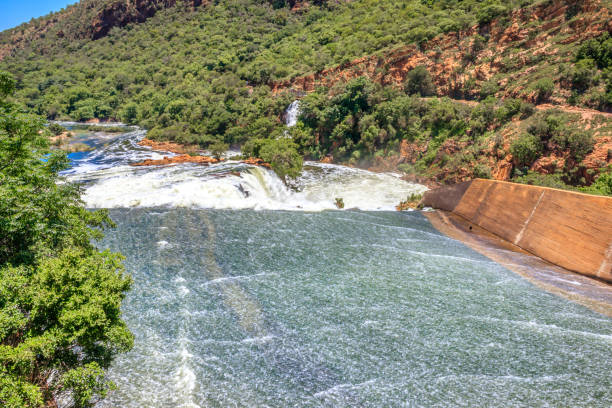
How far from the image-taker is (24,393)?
416 centimetres

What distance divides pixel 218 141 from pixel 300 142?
1187 cm

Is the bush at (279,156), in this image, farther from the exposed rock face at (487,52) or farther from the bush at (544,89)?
the bush at (544,89)

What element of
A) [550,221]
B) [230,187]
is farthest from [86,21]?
[550,221]

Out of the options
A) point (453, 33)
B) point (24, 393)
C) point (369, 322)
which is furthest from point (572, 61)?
point (24, 393)

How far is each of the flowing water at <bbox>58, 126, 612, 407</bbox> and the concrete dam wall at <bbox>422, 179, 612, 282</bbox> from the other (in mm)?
2814

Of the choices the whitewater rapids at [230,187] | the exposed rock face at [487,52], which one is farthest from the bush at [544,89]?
the whitewater rapids at [230,187]

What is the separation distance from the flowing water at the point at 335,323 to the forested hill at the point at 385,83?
41.2 feet

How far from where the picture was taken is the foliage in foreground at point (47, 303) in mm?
4484

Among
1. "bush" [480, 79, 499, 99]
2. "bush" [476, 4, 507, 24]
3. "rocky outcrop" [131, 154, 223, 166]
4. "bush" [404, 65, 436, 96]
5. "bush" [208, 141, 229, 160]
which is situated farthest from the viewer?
"bush" [208, 141, 229, 160]

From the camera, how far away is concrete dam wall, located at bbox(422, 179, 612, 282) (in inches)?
477

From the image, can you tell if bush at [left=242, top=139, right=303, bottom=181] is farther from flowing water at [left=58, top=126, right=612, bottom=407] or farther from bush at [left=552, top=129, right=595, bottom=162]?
bush at [left=552, top=129, right=595, bottom=162]

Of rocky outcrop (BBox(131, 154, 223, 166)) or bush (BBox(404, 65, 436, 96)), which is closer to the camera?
rocky outcrop (BBox(131, 154, 223, 166))

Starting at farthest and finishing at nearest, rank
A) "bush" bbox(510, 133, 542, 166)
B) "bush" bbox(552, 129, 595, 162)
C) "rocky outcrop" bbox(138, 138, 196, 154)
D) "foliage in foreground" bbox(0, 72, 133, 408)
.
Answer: "rocky outcrop" bbox(138, 138, 196, 154) → "bush" bbox(510, 133, 542, 166) → "bush" bbox(552, 129, 595, 162) → "foliage in foreground" bbox(0, 72, 133, 408)

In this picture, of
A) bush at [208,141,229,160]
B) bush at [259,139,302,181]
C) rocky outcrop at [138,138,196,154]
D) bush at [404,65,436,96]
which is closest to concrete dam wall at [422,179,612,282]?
bush at [259,139,302,181]
